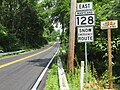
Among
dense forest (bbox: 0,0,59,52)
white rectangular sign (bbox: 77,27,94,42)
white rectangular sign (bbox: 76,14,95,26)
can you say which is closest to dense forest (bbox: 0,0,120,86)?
dense forest (bbox: 0,0,59,52)

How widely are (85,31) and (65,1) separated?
38.4 feet

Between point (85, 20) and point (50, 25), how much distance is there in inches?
913

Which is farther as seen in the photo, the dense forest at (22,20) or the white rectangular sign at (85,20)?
the dense forest at (22,20)

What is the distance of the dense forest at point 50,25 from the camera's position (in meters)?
15.9

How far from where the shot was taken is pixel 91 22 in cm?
1002

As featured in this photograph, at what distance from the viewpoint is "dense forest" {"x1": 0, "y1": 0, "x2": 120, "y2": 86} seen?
52.3 ft

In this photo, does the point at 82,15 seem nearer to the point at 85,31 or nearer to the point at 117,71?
the point at 85,31

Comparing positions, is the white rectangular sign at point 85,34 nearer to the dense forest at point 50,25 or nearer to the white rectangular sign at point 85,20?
the white rectangular sign at point 85,20

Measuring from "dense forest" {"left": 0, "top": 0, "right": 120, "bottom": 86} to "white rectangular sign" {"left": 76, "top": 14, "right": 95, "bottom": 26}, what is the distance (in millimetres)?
2867

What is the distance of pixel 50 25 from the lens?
33125 mm

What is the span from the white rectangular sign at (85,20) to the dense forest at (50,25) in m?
2.87

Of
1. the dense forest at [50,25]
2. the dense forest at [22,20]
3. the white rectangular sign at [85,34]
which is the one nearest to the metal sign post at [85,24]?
the white rectangular sign at [85,34]

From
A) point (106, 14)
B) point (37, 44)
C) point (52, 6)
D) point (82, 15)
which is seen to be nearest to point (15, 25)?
point (37, 44)

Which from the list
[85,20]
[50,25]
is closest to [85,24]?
[85,20]
